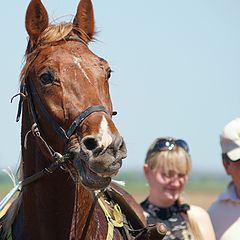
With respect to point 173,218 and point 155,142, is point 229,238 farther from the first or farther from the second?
point 155,142

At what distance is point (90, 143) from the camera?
5.55 m

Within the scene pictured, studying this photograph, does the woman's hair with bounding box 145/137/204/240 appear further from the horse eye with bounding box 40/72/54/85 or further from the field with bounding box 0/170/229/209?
the horse eye with bounding box 40/72/54/85

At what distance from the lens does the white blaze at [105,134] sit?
17.9 ft

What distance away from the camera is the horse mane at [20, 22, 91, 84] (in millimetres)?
6293

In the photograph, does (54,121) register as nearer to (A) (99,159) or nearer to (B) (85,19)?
(A) (99,159)

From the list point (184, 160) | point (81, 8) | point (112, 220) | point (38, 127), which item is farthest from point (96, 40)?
point (184, 160)

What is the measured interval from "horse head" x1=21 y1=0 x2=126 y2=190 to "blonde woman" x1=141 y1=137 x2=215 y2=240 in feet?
6.94

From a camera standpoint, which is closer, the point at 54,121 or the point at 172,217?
the point at 54,121

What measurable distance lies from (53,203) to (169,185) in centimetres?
246

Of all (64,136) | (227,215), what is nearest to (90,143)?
(64,136)

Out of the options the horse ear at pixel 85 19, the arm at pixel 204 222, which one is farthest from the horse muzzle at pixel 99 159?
the arm at pixel 204 222

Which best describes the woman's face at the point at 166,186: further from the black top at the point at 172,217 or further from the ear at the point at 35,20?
the ear at the point at 35,20

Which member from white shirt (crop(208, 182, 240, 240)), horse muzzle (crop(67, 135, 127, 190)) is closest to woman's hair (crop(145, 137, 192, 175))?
white shirt (crop(208, 182, 240, 240))

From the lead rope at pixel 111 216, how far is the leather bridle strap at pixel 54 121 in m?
0.73
